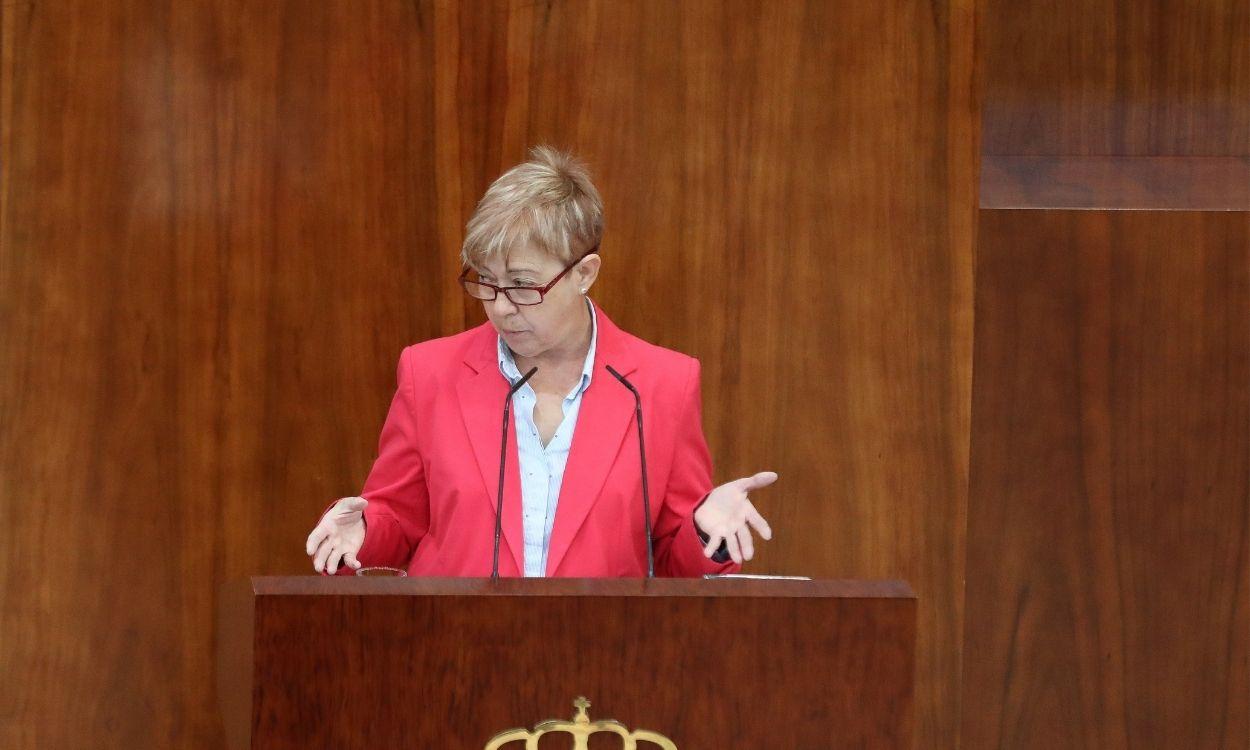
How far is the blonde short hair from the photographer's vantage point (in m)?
2.26

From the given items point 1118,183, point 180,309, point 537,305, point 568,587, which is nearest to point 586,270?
point 537,305

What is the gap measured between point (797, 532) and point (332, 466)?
93cm

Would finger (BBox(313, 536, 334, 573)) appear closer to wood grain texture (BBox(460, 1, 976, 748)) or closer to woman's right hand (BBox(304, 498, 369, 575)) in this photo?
woman's right hand (BBox(304, 498, 369, 575))

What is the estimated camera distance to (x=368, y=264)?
3111mm

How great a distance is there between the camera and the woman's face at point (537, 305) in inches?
89.5

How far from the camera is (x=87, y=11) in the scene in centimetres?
302

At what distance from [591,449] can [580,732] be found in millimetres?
673

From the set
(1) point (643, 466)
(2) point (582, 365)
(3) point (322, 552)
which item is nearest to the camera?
(3) point (322, 552)

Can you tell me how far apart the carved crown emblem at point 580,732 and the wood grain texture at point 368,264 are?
1513 mm

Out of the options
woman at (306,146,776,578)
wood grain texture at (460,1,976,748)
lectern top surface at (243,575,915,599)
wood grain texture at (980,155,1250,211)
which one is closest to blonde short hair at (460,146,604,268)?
woman at (306,146,776,578)

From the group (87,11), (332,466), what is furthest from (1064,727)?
(87,11)

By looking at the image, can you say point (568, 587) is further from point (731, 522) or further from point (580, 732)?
point (731, 522)

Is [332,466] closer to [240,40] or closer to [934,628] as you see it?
[240,40]

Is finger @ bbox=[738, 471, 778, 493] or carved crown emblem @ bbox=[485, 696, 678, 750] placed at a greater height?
finger @ bbox=[738, 471, 778, 493]
